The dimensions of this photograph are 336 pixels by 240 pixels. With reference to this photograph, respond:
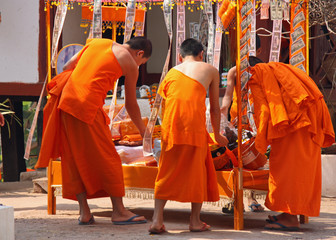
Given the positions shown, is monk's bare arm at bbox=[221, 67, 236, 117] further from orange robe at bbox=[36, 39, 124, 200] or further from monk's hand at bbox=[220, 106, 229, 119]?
orange robe at bbox=[36, 39, 124, 200]

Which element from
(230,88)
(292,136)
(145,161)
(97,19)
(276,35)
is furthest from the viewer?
(97,19)

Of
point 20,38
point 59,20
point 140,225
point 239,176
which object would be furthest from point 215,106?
point 20,38

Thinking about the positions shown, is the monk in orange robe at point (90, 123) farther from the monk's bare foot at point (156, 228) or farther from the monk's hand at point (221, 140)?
the monk's hand at point (221, 140)

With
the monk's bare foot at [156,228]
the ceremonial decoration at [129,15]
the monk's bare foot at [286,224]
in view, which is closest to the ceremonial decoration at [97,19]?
the ceremonial decoration at [129,15]

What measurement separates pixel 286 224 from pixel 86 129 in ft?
5.76

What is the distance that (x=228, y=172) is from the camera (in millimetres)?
5230

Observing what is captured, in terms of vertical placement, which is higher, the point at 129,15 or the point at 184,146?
the point at 129,15

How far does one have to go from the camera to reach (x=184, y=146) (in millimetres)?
4824

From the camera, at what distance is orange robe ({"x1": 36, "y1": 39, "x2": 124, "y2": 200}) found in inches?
203

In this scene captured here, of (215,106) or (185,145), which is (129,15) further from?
(185,145)

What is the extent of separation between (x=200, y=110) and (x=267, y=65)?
72 cm

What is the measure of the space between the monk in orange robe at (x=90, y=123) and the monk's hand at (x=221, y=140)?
0.71m

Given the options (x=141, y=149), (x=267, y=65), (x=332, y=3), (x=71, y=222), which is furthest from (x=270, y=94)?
(x=332, y=3)

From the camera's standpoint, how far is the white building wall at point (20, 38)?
9.82 metres
